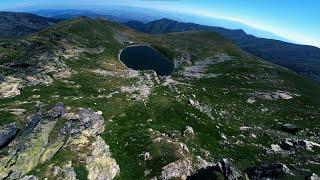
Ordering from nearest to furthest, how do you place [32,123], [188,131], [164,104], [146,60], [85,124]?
[32,123], [85,124], [188,131], [164,104], [146,60]

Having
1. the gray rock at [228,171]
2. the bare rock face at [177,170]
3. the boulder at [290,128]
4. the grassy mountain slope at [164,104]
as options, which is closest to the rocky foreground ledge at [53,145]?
the grassy mountain slope at [164,104]

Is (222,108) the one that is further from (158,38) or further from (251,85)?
(158,38)

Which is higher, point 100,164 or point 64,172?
point 64,172

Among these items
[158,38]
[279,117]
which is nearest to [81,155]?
[279,117]

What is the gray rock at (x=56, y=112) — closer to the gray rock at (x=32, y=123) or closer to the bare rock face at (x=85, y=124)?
the gray rock at (x=32, y=123)

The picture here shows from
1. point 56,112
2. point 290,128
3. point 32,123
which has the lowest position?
point 290,128

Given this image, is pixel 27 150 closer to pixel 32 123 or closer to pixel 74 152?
pixel 74 152

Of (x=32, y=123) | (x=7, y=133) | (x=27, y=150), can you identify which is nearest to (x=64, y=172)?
(x=27, y=150)

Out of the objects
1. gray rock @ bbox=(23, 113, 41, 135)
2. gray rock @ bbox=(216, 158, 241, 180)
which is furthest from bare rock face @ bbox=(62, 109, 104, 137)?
gray rock @ bbox=(216, 158, 241, 180)
